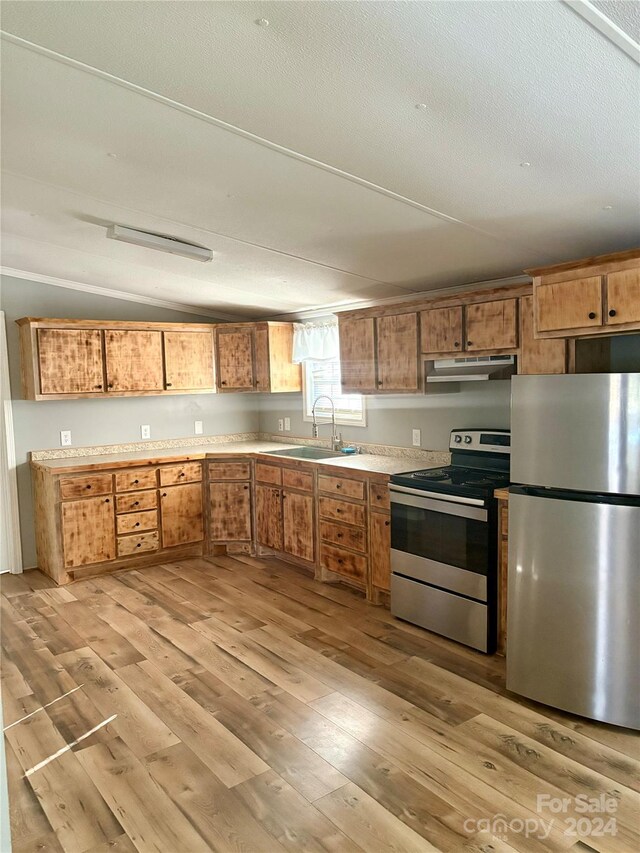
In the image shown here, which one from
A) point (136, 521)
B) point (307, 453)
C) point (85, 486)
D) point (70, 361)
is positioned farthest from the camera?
point (307, 453)

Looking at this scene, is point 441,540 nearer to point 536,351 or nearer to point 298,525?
point 536,351

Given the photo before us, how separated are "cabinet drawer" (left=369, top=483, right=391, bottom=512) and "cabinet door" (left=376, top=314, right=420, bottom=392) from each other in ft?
2.41

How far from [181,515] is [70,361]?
162 cm

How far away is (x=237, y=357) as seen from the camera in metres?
5.83

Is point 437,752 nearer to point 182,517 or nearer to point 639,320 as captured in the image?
point 639,320

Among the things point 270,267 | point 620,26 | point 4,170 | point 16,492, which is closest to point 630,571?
point 620,26

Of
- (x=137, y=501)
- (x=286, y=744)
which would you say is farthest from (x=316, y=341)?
(x=286, y=744)

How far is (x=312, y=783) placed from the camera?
2.40 meters

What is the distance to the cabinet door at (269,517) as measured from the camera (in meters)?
5.18

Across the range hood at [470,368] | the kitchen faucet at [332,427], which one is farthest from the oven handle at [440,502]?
the kitchen faucet at [332,427]

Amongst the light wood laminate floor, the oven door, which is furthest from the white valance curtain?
the light wood laminate floor

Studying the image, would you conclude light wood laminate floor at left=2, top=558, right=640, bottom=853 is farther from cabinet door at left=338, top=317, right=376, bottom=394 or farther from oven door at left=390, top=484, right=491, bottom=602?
cabinet door at left=338, top=317, right=376, bottom=394

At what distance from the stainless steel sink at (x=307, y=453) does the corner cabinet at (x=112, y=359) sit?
1.00 metres

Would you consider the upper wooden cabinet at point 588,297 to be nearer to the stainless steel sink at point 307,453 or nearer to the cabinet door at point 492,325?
the cabinet door at point 492,325
